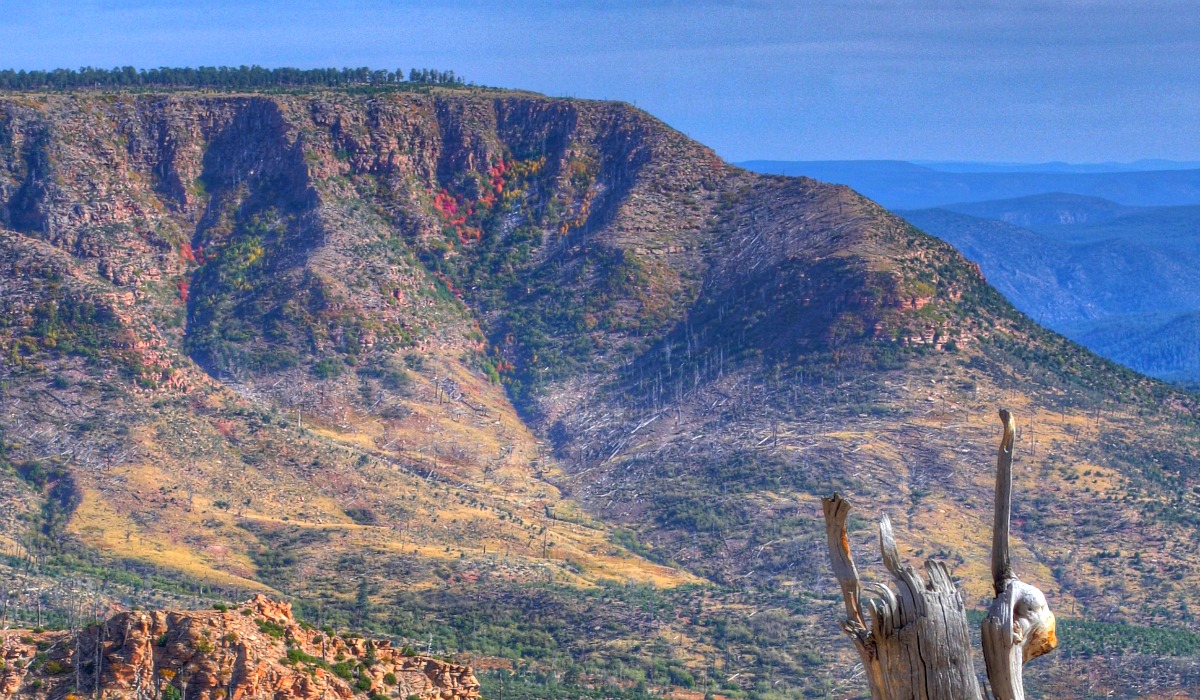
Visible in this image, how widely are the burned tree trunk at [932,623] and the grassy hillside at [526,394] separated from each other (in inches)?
2337

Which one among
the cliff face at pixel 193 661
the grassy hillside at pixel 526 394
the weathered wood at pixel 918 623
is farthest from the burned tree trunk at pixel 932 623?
the grassy hillside at pixel 526 394

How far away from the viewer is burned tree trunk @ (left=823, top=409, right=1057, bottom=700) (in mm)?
11453

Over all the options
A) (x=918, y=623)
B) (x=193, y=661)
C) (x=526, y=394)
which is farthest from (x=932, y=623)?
(x=526, y=394)

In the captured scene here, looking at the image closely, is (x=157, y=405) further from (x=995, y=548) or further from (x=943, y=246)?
(x=995, y=548)

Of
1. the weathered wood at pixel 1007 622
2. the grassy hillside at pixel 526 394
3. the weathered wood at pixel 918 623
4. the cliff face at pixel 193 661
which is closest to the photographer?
the weathered wood at pixel 918 623

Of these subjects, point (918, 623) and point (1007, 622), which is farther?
point (1007, 622)

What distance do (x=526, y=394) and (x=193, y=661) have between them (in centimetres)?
9980

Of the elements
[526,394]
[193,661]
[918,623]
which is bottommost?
[918,623]

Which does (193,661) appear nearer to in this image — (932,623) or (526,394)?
(932,623)

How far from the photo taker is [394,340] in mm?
132500

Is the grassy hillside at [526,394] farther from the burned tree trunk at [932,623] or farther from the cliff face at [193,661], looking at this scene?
the burned tree trunk at [932,623]

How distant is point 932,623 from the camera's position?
11516mm

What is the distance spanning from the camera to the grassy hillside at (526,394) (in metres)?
90.9

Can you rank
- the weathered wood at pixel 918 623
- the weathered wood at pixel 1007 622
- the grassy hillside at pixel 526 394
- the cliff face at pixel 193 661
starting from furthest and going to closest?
the grassy hillside at pixel 526 394
the cliff face at pixel 193 661
the weathered wood at pixel 1007 622
the weathered wood at pixel 918 623
